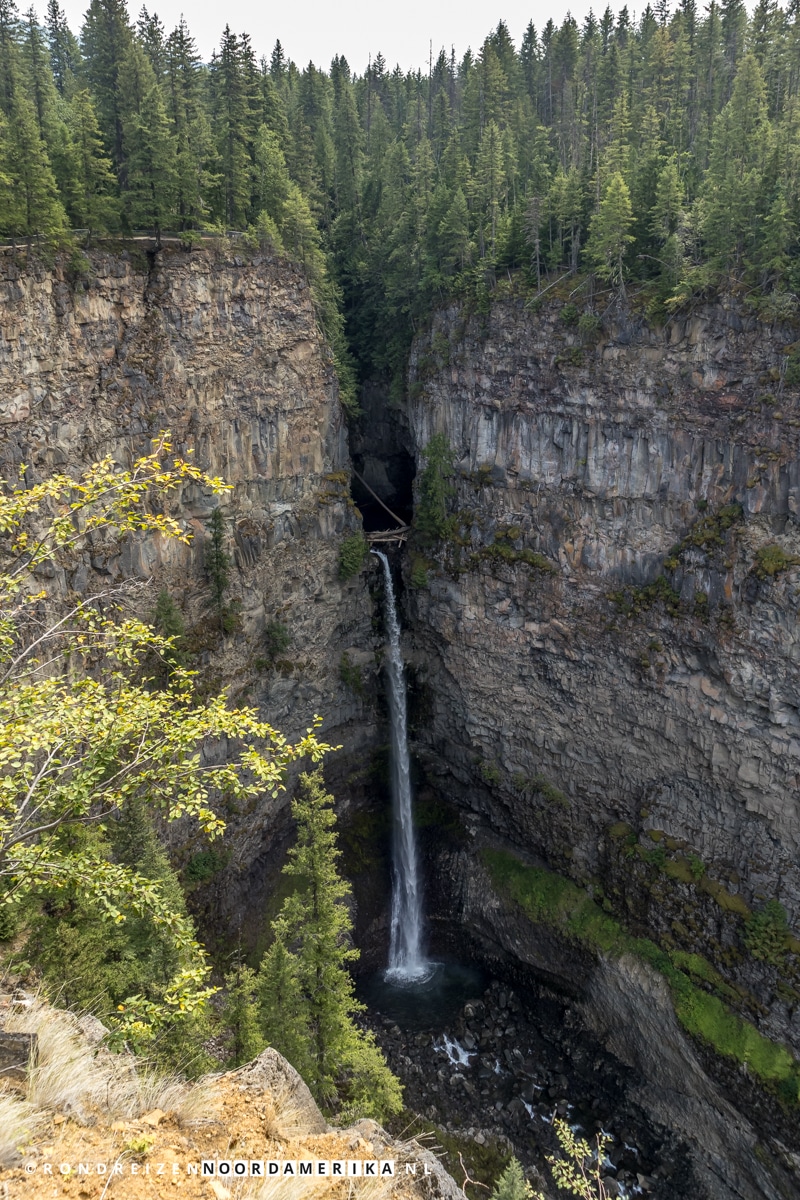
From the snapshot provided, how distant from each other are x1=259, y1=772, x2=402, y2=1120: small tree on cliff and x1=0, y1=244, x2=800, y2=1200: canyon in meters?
12.4

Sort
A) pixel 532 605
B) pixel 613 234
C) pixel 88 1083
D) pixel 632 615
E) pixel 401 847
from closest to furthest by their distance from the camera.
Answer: pixel 88 1083 < pixel 613 234 < pixel 632 615 < pixel 532 605 < pixel 401 847

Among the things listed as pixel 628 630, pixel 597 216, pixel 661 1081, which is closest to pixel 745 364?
pixel 597 216

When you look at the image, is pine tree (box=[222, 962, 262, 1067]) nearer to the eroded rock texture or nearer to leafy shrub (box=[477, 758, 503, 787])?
the eroded rock texture

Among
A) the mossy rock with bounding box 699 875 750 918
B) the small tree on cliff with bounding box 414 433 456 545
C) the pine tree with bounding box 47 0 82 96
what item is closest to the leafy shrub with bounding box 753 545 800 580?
the mossy rock with bounding box 699 875 750 918

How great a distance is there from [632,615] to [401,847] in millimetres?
18477

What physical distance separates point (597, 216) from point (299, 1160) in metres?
34.7

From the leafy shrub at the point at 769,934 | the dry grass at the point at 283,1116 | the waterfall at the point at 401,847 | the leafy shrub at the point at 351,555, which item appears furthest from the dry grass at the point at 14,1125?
the waterfall at the point at 401,847

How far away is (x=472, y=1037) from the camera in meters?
33.8

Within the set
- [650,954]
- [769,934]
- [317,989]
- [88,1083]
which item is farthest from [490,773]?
[88,1083]

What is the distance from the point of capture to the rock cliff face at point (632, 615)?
30.3 meters

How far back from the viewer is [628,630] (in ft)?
113

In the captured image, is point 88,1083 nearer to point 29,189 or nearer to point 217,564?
point 217,564

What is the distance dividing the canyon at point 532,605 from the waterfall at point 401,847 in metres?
0.79

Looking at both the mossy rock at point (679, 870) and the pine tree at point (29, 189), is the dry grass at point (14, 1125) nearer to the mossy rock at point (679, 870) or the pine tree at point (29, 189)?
the pine tree at point (29, 189)
